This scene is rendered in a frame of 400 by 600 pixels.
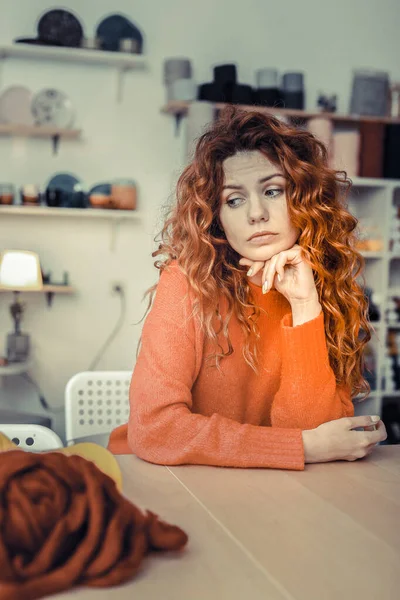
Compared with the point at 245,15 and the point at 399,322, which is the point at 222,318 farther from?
the point at 245,15

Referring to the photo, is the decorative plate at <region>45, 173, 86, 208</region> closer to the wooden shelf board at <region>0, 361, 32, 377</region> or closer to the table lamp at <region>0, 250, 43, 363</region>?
the table lamp at <region>0, 250, 43, 363</region>

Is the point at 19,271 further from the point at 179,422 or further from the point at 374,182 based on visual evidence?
the point at 179,422

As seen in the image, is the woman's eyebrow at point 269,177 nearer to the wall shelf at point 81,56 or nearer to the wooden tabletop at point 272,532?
the wooden tabletop at point 272,532

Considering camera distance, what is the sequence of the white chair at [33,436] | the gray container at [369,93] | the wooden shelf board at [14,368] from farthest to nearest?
the gray container at [369,93]
the wooden shelf board at [14,368]
the white chair at [33,436]

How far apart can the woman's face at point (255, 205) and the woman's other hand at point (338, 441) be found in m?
0.37

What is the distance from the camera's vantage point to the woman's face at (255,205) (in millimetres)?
1262

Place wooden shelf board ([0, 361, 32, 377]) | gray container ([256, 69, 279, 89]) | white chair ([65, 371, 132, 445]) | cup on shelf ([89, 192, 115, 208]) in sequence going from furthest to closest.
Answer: gray container ([256, 69, 279, 89]), cup on shelf ([89, 192, 115, 208]), wooden shelf board ([0, 361, 32, 377]), white chair ([65, 371, 132, 445])

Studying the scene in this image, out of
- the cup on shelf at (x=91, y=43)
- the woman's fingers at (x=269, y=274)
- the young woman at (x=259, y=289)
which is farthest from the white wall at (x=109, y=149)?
the woman's fingers at (x=269, y=274)

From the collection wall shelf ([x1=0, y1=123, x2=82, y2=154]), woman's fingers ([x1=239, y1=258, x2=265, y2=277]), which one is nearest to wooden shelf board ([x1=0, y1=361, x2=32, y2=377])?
wall shelf ([x1=0, y1=123, x2=82, y2=154])

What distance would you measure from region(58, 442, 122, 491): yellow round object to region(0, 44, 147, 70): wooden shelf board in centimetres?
276

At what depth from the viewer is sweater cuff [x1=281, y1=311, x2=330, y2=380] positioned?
124 centimetres

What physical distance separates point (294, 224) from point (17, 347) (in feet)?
7.00

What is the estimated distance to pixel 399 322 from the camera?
11.3 feet

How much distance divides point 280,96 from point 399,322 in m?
1.33
